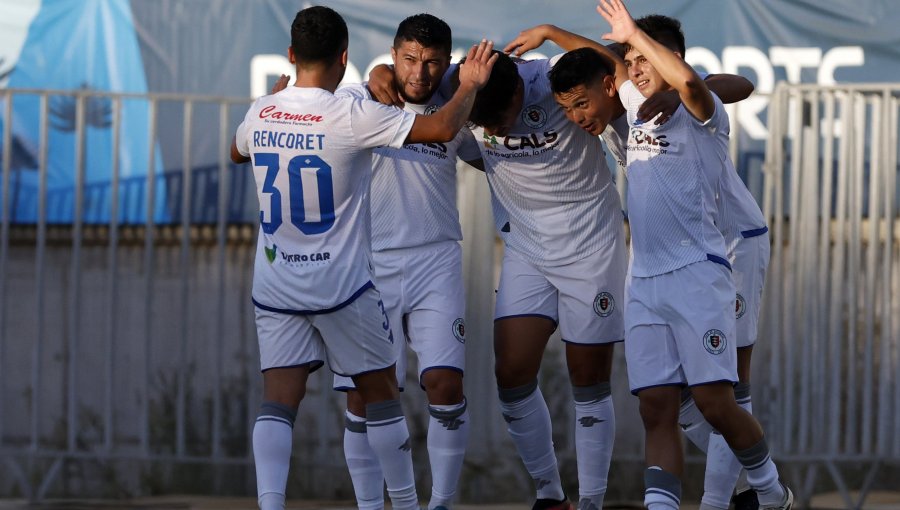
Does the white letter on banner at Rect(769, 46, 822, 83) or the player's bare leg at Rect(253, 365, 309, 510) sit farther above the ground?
the white letter on banner at Rect(769, 46, 822, 83)

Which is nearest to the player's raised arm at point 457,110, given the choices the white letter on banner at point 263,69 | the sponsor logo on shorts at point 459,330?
the sponsor logo on shorts at point 459,330

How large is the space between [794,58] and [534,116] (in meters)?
2.84

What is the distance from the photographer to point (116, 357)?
7.61 metres

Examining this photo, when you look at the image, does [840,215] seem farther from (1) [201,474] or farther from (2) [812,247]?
(1) [201,474]

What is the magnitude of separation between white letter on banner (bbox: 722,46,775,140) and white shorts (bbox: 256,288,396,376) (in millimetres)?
3430

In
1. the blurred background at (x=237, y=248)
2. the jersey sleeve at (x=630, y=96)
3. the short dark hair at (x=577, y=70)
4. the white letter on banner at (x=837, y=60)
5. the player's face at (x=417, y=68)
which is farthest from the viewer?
the white letter on banner at (x=837, y=60)

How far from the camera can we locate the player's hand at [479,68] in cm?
523

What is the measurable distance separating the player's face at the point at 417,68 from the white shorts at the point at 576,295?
848 millimetres

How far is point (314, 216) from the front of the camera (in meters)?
5.11

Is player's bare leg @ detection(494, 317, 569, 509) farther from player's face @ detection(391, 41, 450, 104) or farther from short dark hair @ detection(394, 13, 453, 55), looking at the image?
short dark hair @ detection(394, 13, 453, 55)

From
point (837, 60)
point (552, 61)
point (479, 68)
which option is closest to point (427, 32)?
point (479, 68)

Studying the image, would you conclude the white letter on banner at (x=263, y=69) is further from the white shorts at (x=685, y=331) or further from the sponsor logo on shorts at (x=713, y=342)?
the sponsor logo on shorts at (x=713, y=342)

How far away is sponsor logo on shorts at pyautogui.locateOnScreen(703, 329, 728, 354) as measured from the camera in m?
5.16

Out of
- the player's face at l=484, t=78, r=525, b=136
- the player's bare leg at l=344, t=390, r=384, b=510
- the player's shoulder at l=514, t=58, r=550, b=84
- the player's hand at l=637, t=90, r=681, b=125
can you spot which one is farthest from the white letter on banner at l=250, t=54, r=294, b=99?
the player's hand at l=637, t=90, r=681, b=125
